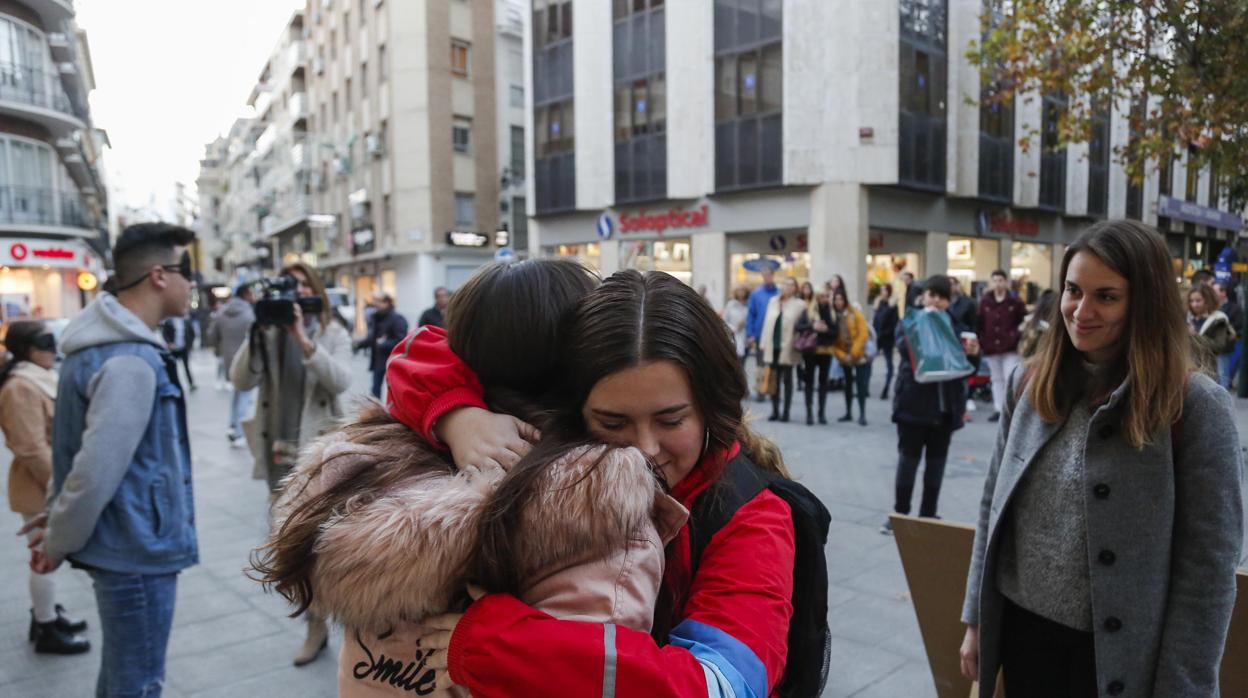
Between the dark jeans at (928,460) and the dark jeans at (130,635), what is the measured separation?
4.67 metres

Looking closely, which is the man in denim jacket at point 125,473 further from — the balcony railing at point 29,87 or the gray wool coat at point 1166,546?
the balcony railing at point 29,87

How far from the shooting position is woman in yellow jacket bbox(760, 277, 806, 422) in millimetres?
10641

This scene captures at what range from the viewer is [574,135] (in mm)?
26469

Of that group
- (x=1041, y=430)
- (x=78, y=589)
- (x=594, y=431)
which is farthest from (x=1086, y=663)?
(x=78, y=589)

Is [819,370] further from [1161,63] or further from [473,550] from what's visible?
[473,550]

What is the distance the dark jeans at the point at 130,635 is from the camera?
2.68 metres

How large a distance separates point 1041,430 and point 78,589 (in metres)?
5.66

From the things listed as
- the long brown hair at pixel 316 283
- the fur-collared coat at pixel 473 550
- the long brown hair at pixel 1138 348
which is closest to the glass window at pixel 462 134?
the long brown hair at pixel 316 283

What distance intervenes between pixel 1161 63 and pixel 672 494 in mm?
11251

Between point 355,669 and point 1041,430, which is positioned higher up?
point 1041,430

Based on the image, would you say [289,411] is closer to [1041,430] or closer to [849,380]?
[1041,430]

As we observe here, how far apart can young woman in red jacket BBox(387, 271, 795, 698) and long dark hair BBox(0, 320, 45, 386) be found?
4.11 meters

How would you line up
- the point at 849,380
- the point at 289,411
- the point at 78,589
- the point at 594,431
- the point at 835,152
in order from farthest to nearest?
the point at 835,152 → the point at 849,380 → the point at 78,589 → the point at 289,411 → the point at 594,431

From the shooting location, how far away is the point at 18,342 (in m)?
4.49
